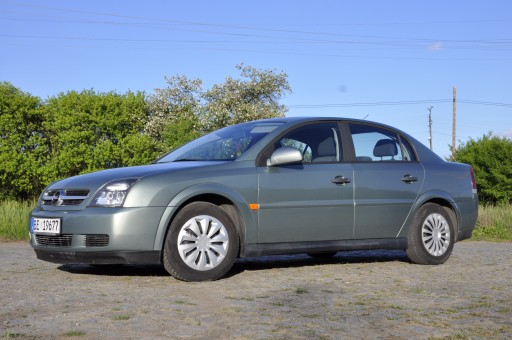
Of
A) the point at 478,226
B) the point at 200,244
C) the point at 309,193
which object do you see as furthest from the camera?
the point at 478,226

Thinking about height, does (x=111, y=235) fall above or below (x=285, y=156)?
below

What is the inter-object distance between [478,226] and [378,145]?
350 inches

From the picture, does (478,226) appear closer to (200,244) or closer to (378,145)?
(378,145)

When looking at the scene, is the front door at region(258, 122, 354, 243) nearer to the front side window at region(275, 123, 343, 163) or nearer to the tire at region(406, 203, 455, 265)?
the front side window at region(275, 123, 343, 163)

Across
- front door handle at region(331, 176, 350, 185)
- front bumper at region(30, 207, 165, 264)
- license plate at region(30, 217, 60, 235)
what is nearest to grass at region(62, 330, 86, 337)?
front bumper at region(30, 207, 165, 264)

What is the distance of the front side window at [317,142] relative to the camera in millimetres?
7738

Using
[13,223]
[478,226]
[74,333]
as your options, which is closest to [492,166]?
[478,226]

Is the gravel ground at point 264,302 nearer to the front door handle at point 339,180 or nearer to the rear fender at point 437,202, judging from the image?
the rear fender at point 437,202

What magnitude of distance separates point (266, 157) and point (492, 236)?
30.7ft

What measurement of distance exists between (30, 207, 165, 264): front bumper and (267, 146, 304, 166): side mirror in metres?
1.28

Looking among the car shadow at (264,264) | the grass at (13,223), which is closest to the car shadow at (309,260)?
the car shadow at (264,264)

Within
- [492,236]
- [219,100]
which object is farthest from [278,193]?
[219,100]

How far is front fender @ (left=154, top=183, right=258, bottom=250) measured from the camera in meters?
6.62

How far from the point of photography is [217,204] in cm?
712
